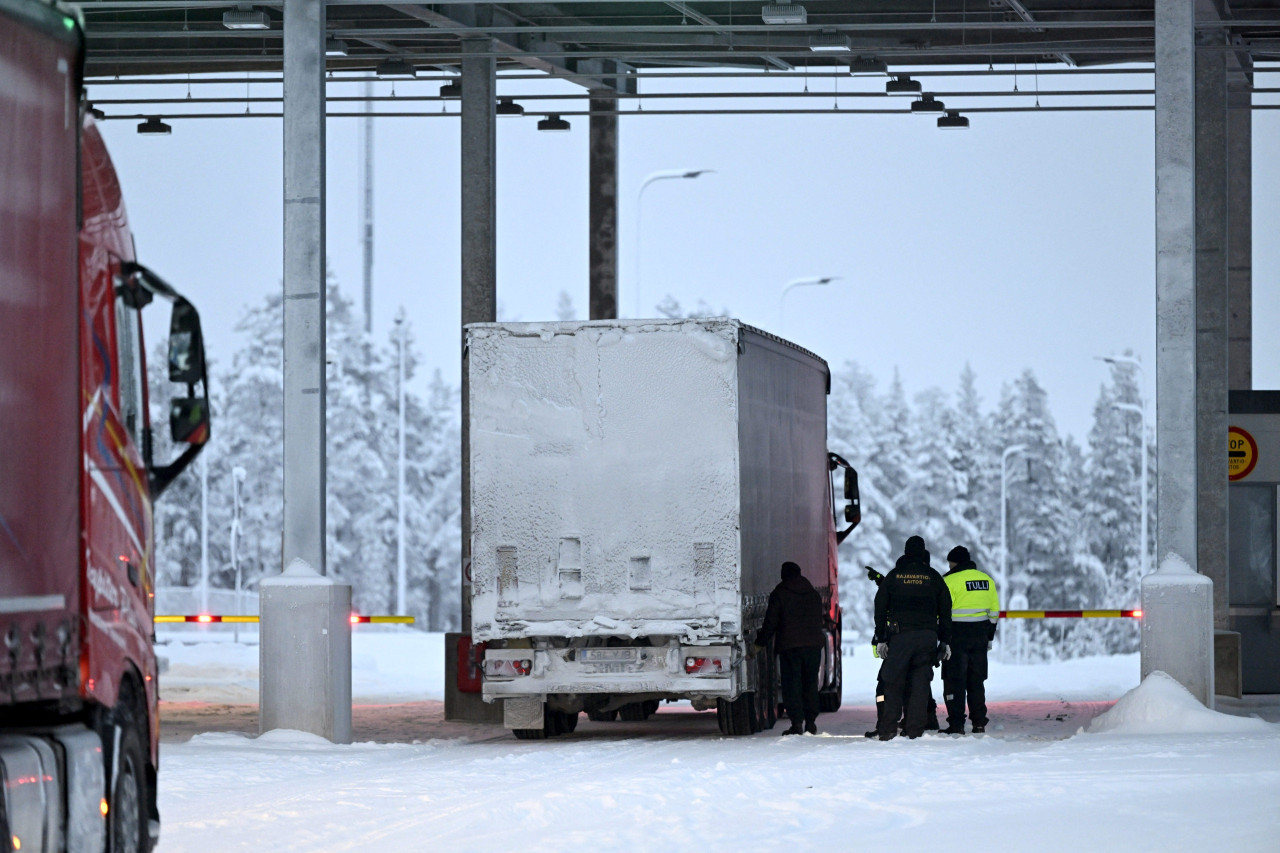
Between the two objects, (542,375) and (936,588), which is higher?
(542,375)

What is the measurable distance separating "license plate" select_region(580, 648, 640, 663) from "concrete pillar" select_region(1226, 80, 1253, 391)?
56.3ft

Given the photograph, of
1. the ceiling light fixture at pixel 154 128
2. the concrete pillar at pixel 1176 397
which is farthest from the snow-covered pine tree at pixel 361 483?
the concrete pillar at pixel 1176 397

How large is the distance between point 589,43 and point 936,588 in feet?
41.0

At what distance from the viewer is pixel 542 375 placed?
18172mm

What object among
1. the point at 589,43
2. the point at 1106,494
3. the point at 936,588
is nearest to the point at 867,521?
the point at 1106,494

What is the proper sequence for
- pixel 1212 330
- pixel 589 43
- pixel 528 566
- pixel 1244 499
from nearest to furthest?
pixel 528 566
pixel 1212 330
pixel 1244 499
pixel 589 43

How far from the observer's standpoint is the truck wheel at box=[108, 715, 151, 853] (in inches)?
354

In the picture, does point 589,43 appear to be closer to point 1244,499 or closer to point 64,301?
point 1244,499

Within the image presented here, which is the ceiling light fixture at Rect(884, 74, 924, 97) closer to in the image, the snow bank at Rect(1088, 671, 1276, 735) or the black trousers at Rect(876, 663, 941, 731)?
the black trousers at Rect(876, 663, 941, 731)

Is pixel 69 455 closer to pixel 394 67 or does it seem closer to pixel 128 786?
pixel 128 786

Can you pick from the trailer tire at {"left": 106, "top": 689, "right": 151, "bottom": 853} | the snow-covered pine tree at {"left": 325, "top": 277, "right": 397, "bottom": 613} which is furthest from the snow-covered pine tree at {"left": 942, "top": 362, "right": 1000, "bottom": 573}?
the trailer tire at {"left": 106, "top": 689, "right": 151, "bottom": 853}

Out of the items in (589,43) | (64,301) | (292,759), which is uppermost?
(589,43)

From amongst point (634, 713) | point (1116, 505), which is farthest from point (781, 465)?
point (1116, 505)

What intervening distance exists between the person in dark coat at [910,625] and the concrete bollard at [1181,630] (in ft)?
5.86
